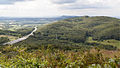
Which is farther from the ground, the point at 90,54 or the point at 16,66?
the point at 90,54

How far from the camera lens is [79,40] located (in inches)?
6068

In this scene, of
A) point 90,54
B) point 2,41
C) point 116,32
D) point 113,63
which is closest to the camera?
point 113,63

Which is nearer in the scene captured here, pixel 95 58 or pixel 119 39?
pixel 95 58

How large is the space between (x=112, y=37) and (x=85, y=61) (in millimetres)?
167682

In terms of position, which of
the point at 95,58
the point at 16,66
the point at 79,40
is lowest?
the point at 79,40

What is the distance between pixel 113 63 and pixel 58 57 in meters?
3.06

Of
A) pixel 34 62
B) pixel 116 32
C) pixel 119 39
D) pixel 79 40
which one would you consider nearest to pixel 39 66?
pixel 34 62

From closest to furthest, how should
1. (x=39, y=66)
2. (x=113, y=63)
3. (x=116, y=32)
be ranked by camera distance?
(x=113, y=63) < (x=39, y=66) < (x=116, y=32)

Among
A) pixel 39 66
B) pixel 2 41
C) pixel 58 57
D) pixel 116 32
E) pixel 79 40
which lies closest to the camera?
pixel 39 66

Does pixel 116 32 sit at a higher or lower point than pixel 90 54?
lower

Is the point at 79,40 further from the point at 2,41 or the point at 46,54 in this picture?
the point at 46,54

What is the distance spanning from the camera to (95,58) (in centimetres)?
604

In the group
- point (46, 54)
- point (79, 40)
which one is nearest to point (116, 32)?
point (79, 40)

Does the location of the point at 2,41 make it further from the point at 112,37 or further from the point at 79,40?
the point at 112,37
